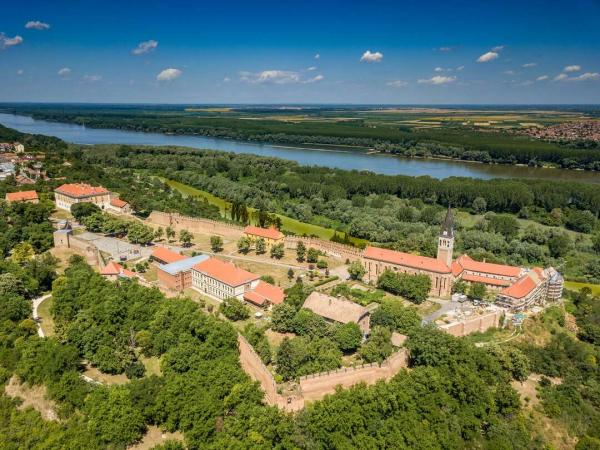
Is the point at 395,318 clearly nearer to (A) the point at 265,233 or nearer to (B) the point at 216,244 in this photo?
(A) the point at 265,233

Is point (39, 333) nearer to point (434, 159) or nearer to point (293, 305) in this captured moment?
point (293, 305)

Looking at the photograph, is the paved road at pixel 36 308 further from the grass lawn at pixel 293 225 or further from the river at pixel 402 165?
the river at pixel 402 165

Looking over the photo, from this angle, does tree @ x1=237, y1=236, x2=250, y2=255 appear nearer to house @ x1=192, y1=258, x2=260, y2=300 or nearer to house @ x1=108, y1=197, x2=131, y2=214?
house @ x1=192, y1=258, x2=260, y2=300

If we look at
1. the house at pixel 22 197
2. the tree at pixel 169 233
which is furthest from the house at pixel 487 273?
the house at pixel 22 197

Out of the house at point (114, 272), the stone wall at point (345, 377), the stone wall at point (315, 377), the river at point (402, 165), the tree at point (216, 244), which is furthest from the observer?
the river at point (402, 165)

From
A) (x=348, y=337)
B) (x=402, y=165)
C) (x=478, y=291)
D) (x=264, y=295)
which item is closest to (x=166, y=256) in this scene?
(x=264, y=295)

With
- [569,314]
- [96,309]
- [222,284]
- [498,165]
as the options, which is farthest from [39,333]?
[498,165]
